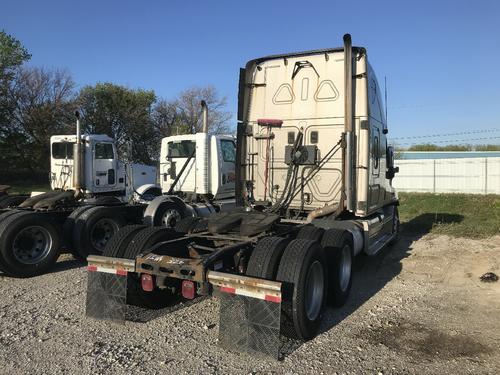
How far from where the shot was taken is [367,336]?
4996 millimetres

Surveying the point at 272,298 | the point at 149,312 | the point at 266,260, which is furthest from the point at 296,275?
the point at 149,312

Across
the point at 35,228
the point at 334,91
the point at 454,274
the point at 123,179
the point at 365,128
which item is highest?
the point at 334,91

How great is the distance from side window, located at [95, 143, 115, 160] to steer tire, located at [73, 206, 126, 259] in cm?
351

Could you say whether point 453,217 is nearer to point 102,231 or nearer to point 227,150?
point 227,150

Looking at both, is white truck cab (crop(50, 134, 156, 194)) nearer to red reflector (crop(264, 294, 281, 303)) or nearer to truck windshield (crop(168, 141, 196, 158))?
truck windshield (crop(168, 141, 196, 158))

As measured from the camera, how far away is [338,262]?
5848 millimetres

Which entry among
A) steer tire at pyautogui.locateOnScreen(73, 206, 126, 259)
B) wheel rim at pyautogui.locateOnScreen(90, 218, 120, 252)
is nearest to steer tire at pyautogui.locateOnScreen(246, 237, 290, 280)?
steer tire at pyautogui.locateOnScreen(73, 206, 126, 259)

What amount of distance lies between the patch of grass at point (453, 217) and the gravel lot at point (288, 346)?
628 centimetres

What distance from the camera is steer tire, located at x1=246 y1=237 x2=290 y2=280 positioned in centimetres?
466

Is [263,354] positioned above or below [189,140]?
below

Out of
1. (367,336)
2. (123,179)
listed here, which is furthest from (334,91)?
(123,179)

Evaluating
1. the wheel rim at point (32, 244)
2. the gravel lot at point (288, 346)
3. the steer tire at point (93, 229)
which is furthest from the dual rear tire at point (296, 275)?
the wheel rim at point (32, 244)

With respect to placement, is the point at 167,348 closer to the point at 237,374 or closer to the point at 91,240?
the point at 237,374

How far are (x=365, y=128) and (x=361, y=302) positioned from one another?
2.72 metres
